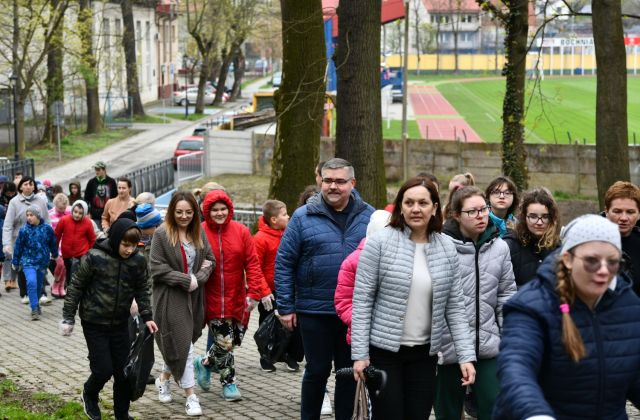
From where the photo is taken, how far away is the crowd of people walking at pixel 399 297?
4.42 meters

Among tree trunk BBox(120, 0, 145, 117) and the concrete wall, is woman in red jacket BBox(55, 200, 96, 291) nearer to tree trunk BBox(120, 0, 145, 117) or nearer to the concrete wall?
the concrete wall

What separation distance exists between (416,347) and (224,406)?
333 cm

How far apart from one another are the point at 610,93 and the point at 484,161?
19.5m

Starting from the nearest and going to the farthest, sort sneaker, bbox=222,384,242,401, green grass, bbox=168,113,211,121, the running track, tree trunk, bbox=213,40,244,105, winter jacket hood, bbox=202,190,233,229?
winter jacket hood, bbox=202,190,233,229
sneaker, bbox=222,384,242,401
the running track
green grass, bbox=168,113,211,121
tree trunk, bbox=213,40,244,105

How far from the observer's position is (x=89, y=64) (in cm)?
5147

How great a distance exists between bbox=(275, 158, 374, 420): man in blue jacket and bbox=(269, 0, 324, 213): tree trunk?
9111mm

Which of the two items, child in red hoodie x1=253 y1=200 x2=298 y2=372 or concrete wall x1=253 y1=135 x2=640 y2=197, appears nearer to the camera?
child in red hoodie x1=253 y1=200 x2=298 y2=372

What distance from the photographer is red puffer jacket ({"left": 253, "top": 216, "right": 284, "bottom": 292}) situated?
10.6 metres

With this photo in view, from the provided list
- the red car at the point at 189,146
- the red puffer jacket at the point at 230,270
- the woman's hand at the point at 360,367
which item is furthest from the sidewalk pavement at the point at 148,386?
the red car at the point at 189,146

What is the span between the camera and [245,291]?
387 inches

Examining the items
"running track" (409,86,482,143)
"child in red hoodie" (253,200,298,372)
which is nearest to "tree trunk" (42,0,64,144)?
"running track" (409,86,482,143)

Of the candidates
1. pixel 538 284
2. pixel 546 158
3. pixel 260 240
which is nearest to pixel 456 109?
pixel 546 158

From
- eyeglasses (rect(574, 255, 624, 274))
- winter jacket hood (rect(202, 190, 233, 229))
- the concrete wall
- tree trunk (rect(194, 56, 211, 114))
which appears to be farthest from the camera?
tree trunk (rect(194, 56, 211, 114))

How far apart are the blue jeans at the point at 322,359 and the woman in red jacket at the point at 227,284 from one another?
5.46ft
